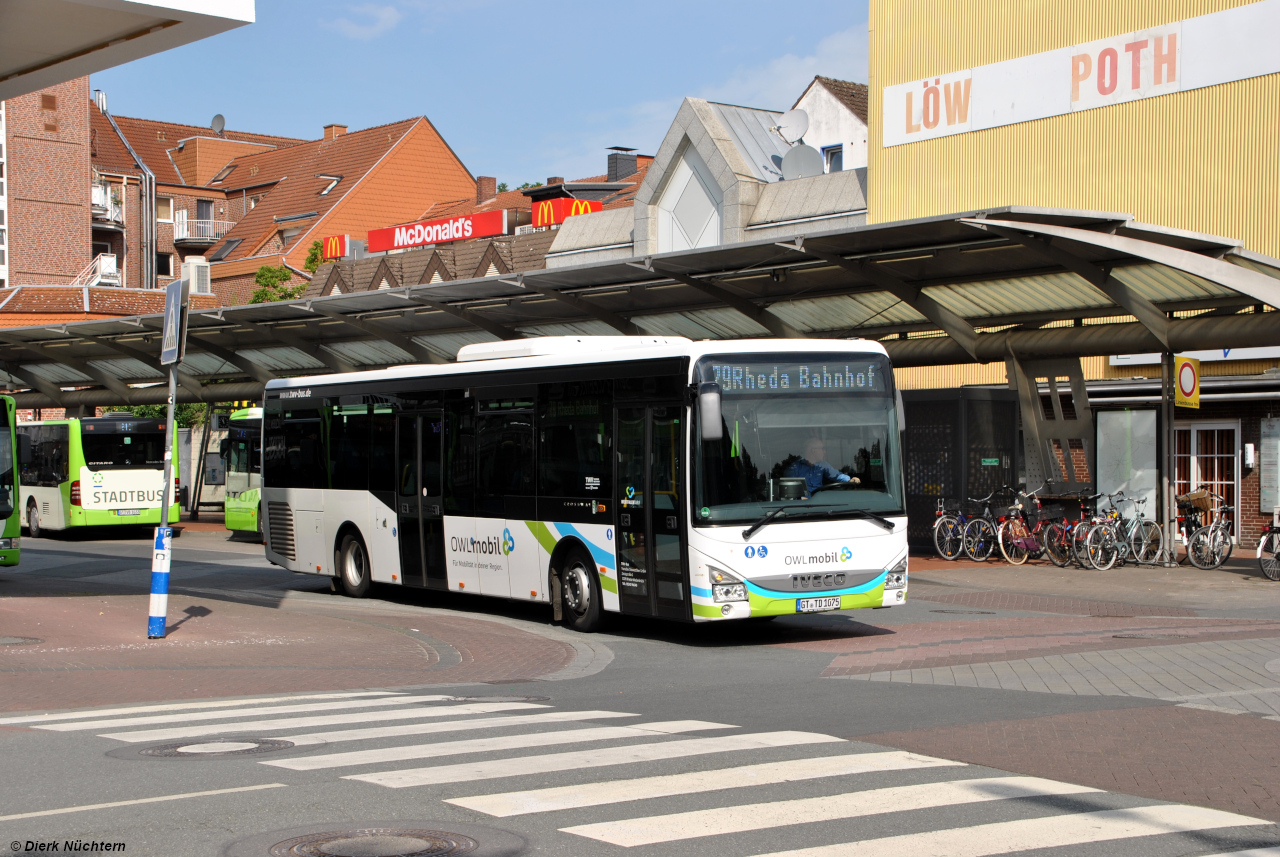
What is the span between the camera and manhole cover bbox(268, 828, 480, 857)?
5480 mm

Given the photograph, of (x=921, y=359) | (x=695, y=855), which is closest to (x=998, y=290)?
(x=921, y=359)

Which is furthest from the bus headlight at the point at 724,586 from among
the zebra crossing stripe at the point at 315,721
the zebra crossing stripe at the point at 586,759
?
the zebra crossing stripe at the point at 586,759

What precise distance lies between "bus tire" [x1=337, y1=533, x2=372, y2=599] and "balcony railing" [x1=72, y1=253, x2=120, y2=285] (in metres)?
51.5

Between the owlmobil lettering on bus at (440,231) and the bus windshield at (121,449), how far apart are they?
21209 millimetres

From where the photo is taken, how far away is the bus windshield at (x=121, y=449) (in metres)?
32.1

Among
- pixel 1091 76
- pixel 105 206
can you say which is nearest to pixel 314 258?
pixel 105 206

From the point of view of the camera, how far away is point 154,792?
6707mm

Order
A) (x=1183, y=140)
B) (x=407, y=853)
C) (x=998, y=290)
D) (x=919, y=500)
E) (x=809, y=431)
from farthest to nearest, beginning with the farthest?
(x=1183, y=140) → (x=919, y=500) → (x=998, y=290) → (x=809, y=431) → (x=407, y=853)

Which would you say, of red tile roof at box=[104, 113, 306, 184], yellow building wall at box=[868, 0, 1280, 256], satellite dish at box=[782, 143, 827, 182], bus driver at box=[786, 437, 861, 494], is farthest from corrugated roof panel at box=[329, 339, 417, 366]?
red tile roof at box=[104, 113, 306, 184]

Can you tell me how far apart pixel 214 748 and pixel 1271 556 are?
1675 centimetres

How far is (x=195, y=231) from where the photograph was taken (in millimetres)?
75500

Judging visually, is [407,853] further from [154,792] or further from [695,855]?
[154,792]

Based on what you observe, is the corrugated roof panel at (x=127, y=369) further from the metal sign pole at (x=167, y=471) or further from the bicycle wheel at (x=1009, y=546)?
the metal sign pole at (x=167, y=471)

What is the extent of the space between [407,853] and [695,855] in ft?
3.69
